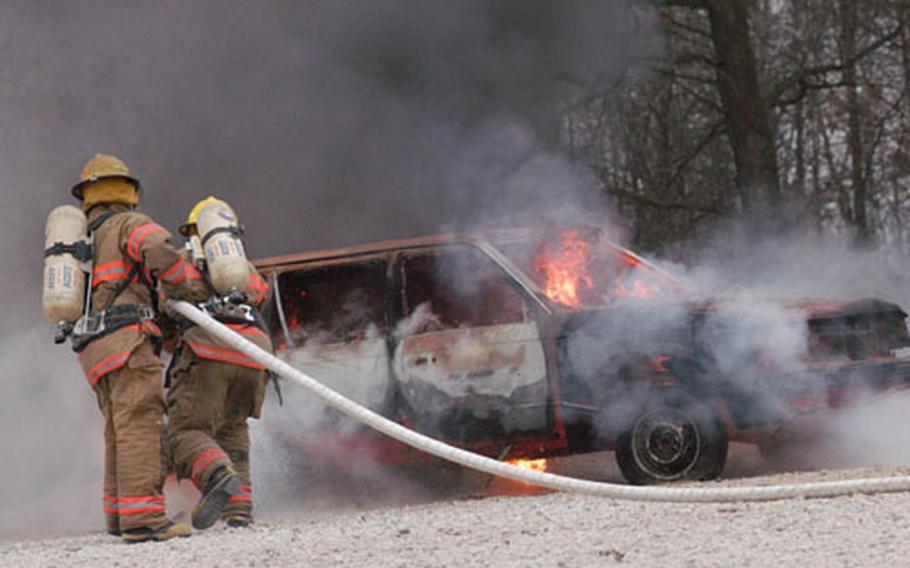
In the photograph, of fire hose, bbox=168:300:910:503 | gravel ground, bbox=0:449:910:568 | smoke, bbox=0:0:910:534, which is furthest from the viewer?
smoke, bbox=0:0:910:534

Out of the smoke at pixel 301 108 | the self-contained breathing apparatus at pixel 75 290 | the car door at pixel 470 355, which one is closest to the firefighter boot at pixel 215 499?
the self-contained breathing apparatus at pixel 75 290

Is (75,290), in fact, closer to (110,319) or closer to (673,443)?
(110,319)

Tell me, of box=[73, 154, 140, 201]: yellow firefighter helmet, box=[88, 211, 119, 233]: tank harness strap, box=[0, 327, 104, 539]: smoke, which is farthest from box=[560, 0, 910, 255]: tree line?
box=[88, 211, 119, 233]: tank harness strap

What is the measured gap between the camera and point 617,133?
56.6 feet

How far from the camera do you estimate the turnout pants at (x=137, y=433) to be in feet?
18.1

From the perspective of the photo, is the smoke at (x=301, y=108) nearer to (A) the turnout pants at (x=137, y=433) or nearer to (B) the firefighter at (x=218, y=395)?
(B) the firefighter at (x=218, y=395)

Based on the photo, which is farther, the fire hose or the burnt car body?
the burnt car body

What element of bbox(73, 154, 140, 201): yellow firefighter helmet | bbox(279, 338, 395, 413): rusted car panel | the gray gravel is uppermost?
bbox(73, 154, 140, 201): yellow firefighter helmet

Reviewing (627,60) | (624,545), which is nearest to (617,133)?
(627,60)

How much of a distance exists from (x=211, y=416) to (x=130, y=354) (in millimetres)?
630

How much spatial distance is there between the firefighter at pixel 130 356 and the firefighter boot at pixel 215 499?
0.34 ft

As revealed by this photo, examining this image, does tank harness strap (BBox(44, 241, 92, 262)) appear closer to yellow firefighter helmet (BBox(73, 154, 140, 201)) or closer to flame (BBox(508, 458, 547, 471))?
yellow firefighter helmet (BBox(73, 154, 140, 201))

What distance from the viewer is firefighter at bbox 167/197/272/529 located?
18.8 feet

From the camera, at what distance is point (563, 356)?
268 inches
